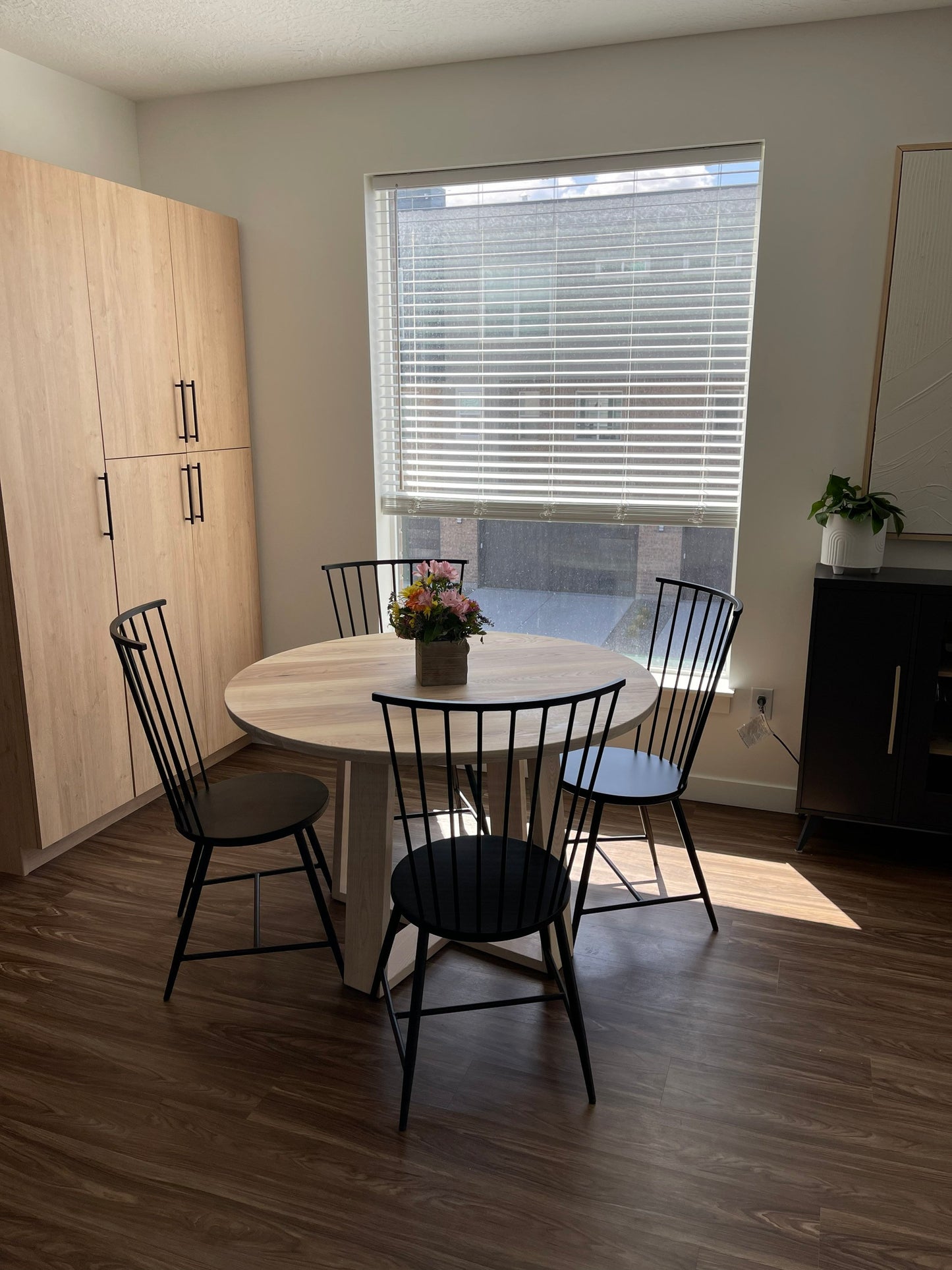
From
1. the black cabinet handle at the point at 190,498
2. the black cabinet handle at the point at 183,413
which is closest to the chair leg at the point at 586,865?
the black cabinet handle at the point at 190,498

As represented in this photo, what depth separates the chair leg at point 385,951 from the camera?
2.15m

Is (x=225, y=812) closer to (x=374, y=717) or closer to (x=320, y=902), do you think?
(x=320, y=902)

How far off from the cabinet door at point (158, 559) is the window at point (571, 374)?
85 centimetres

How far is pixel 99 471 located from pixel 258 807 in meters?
1.41

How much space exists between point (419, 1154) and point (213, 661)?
2331mm

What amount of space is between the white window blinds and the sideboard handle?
84cm

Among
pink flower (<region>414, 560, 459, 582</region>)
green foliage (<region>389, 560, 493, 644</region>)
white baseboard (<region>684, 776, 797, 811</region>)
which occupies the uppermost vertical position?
pink flower (<region>414, 560, 459, 582</region>)

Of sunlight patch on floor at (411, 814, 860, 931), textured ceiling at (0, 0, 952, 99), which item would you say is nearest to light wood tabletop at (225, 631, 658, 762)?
sunlight patch on floor at (411, 814, 860, 931)

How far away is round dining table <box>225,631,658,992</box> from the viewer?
2.13 metres

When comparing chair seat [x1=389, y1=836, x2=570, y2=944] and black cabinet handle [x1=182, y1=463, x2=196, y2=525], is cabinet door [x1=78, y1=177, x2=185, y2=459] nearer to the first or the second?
black cabinet handle [x1=182, y1=463, x2=196, y2=525]

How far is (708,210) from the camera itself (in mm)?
3258

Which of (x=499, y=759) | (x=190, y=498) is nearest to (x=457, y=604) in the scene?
(x=499, y=759)

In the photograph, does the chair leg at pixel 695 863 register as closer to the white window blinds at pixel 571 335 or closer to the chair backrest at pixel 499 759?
the chair backrest at pixel 499 759

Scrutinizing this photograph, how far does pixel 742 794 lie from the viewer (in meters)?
3.56
